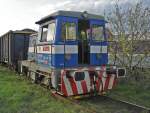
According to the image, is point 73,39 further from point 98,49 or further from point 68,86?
point 68,86

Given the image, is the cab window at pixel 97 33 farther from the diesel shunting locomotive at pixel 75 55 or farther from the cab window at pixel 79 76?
the cab window at pixel 79 76

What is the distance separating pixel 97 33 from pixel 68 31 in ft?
4.24

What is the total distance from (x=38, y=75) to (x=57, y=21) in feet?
10.2

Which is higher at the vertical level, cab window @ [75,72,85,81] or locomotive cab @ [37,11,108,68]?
locomotive cab @ [37,11,108,68]

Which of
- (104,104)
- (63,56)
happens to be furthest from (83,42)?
(104,104)

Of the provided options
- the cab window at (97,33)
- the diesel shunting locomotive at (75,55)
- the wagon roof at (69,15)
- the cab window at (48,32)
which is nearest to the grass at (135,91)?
the diesel shunting locomotive at (75,55)

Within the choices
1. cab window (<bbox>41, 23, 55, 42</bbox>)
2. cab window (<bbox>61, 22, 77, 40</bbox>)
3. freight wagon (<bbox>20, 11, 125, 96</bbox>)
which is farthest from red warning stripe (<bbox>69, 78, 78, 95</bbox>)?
cab window (<bbox>41, 23, 55, 42</bbox>)

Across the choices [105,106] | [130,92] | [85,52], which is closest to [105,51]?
[85,52]

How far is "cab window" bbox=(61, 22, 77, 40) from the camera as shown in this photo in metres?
9.69

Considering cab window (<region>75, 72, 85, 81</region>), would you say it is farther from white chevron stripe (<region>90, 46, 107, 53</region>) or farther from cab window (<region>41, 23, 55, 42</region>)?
cab window (<region>41, 23, 55, 42</region>)

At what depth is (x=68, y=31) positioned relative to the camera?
9.78m

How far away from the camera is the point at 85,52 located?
10.4m

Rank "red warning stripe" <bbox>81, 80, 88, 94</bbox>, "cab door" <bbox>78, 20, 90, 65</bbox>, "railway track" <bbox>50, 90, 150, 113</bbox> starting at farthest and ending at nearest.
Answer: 1. "cab door" <bbox>78, 20, 90, 65</bbox>
2. "red warning stripe" <bbox>81, 80, 88, 94</bbox>
3. "railway track" <bbox>50, 90, 150, 113</bbox>

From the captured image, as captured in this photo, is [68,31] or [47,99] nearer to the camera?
[47,99]
